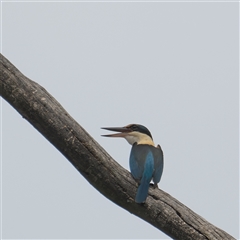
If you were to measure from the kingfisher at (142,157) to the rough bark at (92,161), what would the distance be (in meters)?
0.12

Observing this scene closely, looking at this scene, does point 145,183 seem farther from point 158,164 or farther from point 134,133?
point 134,133

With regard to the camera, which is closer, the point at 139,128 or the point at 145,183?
the point at 145,183

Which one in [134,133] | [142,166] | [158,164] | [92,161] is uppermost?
[134,133]

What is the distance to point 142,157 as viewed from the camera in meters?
4.76

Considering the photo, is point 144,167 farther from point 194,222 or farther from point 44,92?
point 44,92

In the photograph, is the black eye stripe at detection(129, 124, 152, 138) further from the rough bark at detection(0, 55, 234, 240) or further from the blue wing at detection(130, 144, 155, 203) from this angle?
the rough bark at detection(0, 55, 234, 240)

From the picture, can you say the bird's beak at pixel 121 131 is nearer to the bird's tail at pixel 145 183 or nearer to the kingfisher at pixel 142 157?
the kingfisher at pixel 142 157

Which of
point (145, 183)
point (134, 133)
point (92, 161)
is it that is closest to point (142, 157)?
point (134, 133)

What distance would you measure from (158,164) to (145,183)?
797 mm

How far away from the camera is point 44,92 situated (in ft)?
11.8

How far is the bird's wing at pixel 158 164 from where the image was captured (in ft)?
14.7

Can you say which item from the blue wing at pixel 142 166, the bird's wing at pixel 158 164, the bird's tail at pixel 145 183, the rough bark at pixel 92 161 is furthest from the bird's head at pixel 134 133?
the rough bark at pixel 92 161

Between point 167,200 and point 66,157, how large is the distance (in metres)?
0.86

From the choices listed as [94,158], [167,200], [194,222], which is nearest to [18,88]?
[94,158]
